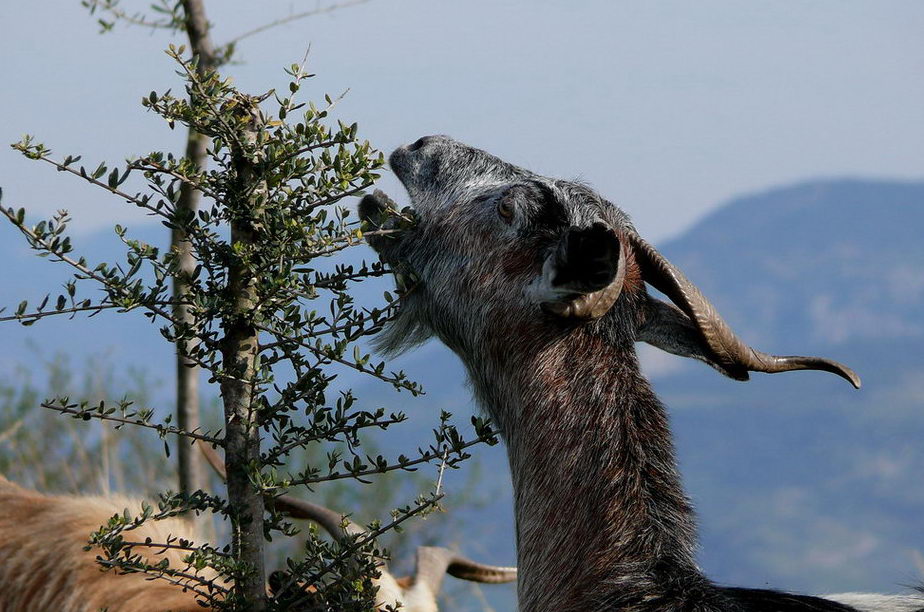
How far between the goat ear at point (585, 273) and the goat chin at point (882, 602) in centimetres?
137

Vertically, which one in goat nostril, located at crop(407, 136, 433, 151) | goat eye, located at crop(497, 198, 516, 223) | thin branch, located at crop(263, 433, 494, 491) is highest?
goat nostril, located at crop(407, 136, 433, 151)

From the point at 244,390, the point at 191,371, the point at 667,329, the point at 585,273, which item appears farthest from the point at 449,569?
the point at 585,273

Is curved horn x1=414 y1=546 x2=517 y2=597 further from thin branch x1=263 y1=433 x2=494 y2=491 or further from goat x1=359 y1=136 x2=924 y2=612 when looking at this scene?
thin branch x1=263 y1=433 x2=494 y2=491

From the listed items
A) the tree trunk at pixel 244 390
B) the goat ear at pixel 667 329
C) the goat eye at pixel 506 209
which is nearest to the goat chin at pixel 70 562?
the tree trunk at pixel 244 390

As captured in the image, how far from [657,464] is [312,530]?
1008 mm

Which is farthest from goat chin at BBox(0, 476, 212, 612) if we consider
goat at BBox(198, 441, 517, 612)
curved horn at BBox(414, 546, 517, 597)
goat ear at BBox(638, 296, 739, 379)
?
goat ear at BBox(638, 296, 739, 379)

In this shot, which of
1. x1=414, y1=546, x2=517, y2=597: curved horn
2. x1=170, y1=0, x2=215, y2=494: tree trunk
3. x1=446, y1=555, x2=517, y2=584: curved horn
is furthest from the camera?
x1=170, y1=0, x2=215, y2=494: tree trunk

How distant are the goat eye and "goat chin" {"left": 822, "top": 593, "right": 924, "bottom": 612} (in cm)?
165

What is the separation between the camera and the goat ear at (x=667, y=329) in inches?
139

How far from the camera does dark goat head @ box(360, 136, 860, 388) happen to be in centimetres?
326

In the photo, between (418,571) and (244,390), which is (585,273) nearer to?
(244,390)

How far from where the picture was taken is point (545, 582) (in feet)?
10.7

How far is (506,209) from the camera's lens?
3.61m

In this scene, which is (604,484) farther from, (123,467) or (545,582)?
(123,467)
